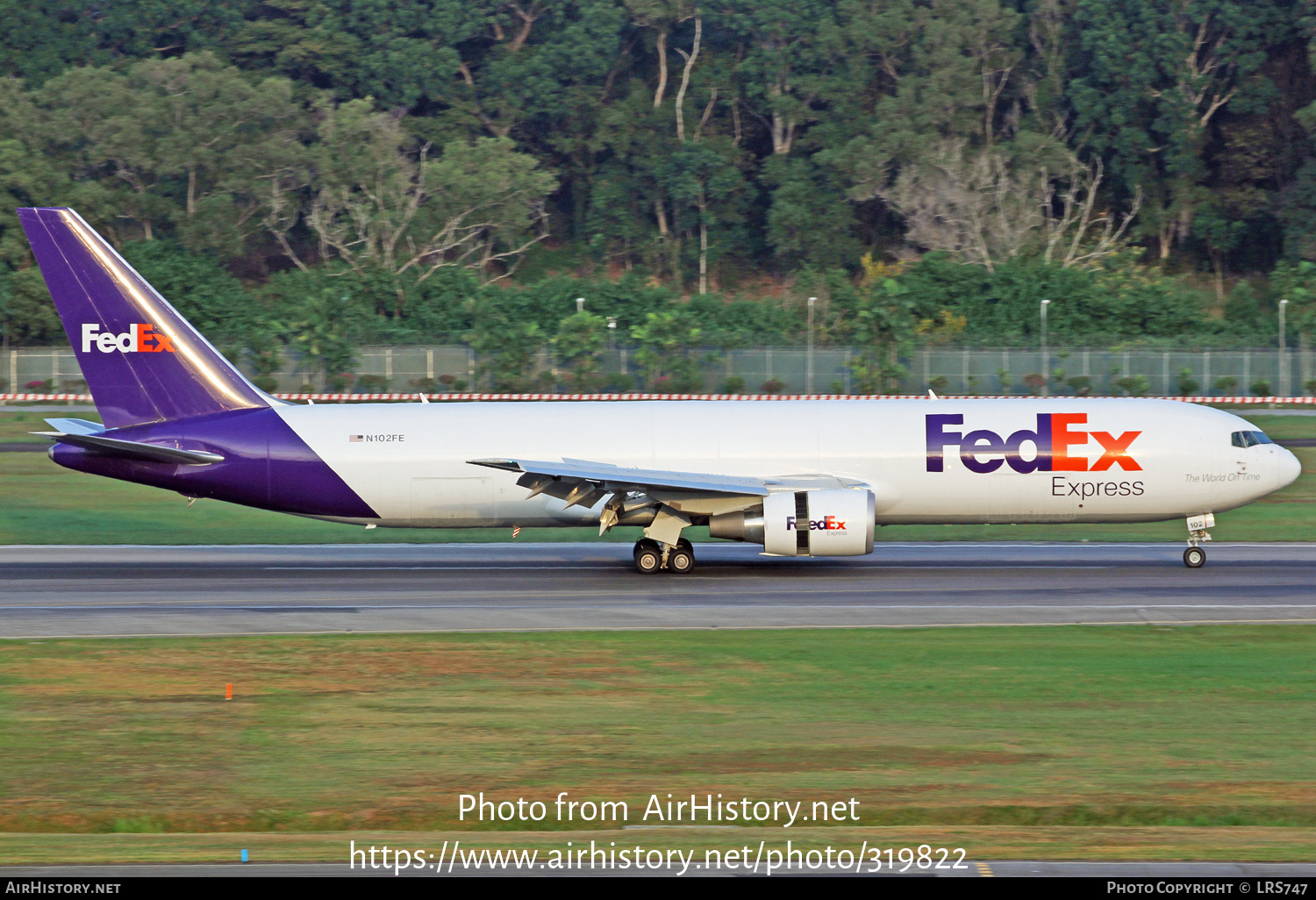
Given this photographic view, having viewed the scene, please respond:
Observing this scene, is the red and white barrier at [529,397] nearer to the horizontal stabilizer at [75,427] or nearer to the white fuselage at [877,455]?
the horizontal stabilizer at [75,427]

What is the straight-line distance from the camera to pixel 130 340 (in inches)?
1210

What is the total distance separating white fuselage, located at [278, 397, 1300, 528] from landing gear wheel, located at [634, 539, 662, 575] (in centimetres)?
125

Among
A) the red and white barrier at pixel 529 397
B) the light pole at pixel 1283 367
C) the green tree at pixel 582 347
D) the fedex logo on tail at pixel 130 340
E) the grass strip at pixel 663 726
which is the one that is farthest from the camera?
the green tree at pixel 582 347

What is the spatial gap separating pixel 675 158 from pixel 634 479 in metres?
82.7

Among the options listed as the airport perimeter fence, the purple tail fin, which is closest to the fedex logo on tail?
the purple tail fin

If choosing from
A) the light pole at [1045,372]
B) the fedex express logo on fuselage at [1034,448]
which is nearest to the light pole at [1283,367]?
the light pole at [1045,372]

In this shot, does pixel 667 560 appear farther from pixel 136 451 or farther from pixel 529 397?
pixel 529 397

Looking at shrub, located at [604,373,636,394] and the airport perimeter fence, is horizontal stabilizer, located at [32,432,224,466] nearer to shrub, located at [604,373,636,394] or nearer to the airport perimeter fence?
shrub, located at [604,373,636,394]

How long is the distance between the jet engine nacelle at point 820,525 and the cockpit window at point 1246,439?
8408mm

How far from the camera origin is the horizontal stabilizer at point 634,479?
28.3 meters

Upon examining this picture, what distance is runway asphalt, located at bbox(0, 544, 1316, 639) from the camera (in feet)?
79.8

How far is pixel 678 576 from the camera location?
2984cm

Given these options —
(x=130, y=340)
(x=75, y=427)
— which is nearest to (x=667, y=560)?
(x=130, y=340)

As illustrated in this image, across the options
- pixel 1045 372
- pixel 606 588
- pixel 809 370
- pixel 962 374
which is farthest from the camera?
pixel 962 374
